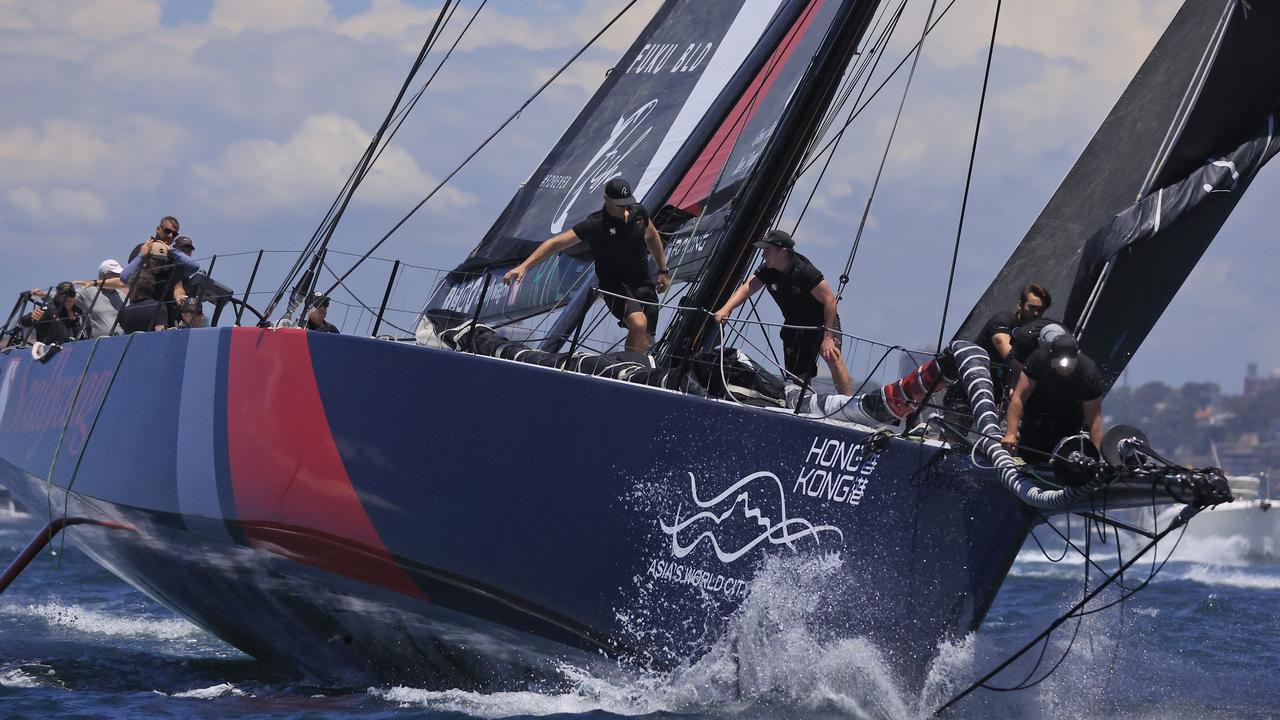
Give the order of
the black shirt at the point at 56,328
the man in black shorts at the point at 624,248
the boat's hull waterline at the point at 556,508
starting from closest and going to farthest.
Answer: the boat's hull waterline at the point at 556,508
the man in black shorts at the point at 624,248
the black shirt at the point at 56,328

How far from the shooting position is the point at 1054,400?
5.70 m

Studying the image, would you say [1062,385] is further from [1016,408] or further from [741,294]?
[741,294]

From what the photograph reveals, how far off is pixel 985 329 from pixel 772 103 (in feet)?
7.41

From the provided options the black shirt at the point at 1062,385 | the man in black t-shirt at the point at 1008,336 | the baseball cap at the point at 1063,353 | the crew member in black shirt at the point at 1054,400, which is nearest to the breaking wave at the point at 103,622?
the man in black t-shirt at the point at 1008,336

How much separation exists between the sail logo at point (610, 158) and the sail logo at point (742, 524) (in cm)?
Answer: 277

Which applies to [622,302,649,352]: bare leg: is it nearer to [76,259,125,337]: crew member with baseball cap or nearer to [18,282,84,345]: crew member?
[76,259,125,337]: crew member with baseball cap

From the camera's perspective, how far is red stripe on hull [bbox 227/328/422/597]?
6.50m

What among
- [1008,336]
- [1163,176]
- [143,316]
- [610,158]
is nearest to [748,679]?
[1008,336]

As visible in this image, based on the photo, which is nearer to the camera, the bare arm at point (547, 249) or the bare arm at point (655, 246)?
the bare arm at point (547, 249)

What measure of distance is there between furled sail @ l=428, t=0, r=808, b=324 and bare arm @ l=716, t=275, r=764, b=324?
3.95ft

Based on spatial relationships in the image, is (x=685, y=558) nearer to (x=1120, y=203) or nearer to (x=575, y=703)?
(x=575, y=703)

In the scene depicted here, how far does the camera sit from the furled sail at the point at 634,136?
26.8 feet

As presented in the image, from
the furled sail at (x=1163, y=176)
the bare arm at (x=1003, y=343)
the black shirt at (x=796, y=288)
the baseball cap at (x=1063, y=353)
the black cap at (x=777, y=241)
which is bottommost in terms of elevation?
the baseball cap at (x=1063, y=353)

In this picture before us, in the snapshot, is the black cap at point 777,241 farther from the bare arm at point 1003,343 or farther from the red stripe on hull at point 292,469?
the red stripe on hull at point 292,469
